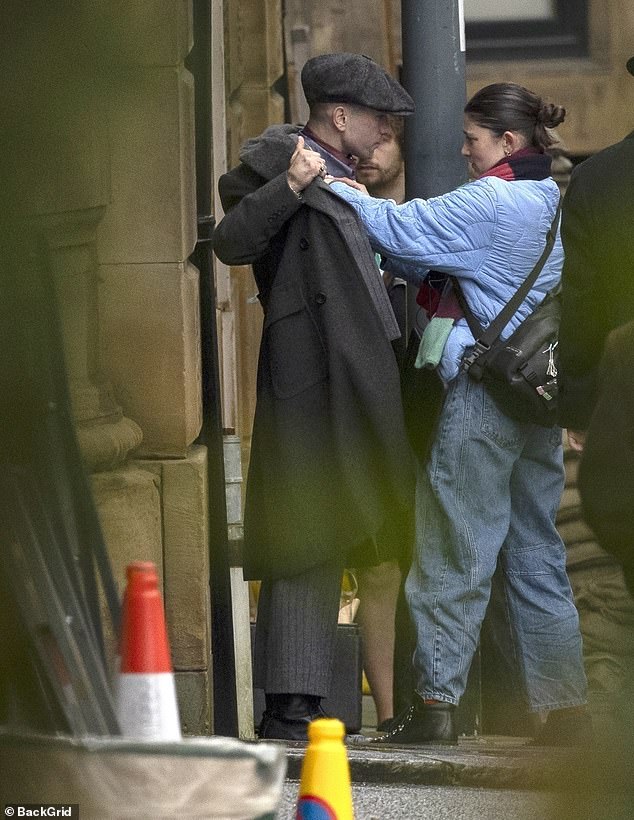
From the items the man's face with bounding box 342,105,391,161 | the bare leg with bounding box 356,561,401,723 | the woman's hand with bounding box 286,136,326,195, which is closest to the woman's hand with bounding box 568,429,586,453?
the woman's hand with bounding box 286,136,326,195

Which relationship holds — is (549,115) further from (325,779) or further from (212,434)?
(325,779)

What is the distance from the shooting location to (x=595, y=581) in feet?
27.6

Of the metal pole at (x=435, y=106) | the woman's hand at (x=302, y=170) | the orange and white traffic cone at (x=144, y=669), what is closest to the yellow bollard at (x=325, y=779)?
the orange and white traffic cone at (x=144, y=669)

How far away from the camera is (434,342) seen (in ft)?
14.1

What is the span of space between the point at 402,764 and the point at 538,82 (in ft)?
22.7

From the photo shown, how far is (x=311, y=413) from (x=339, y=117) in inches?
33.1

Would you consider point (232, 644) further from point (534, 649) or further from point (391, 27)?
point (391, 27)

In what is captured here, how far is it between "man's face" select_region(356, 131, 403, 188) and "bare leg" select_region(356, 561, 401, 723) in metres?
1.19

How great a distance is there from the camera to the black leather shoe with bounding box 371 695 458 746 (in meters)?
4.25

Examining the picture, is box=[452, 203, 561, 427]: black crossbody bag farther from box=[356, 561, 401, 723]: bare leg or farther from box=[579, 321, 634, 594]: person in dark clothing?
box=[579, 321, 634, 594]: person in dark clothing

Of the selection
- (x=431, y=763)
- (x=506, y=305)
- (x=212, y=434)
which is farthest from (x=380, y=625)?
(x=506, y=305)

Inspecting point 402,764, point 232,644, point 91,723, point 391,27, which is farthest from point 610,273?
point 391,27

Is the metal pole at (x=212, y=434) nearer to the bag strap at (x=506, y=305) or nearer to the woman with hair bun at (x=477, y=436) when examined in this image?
the woman with hair bun at (x=477, y=436)

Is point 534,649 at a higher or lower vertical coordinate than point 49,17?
lower
